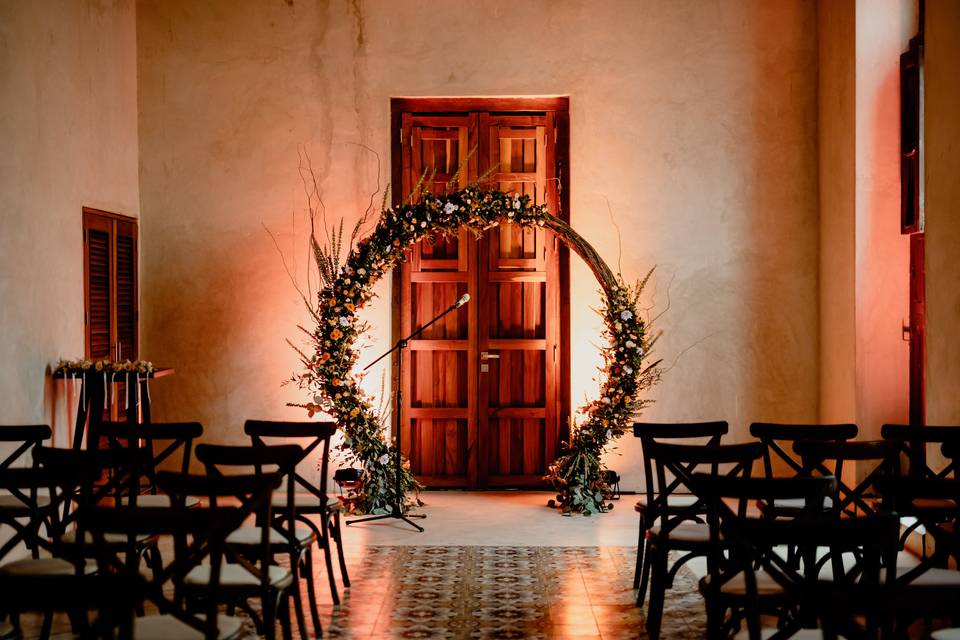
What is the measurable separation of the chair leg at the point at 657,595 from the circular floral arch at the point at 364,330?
3.00m

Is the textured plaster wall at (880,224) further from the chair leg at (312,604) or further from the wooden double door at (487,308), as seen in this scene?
the chair leg at (312,604)

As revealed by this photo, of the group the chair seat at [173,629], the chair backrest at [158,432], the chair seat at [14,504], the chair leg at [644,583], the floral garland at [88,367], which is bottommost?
the chair leg at [644,583]

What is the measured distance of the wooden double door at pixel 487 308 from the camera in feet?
29.4

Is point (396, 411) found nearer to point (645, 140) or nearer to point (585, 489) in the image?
point (585, 489)

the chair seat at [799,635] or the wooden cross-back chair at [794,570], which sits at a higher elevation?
the wooden cross-back chair at [794,570]

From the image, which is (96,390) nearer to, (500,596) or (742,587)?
(500,596)

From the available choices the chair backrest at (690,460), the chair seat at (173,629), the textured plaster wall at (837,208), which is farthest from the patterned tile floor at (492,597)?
the textured plaster wall at (837,208)

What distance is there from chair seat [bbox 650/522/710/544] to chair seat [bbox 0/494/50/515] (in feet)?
10.1

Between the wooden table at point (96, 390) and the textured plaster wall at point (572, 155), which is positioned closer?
the wooden table at point (96, 390)

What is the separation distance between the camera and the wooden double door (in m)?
8.95

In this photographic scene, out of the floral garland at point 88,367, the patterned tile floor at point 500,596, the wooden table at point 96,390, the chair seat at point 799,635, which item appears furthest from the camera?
the floral garland at point 88,367

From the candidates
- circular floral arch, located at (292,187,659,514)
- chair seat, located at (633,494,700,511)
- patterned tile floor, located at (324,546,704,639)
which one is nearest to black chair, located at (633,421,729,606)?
chair seat, located at (633,494,700,511)

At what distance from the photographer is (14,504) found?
5.29 meters

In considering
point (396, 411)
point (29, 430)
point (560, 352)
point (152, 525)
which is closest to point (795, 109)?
point (560, 352)
